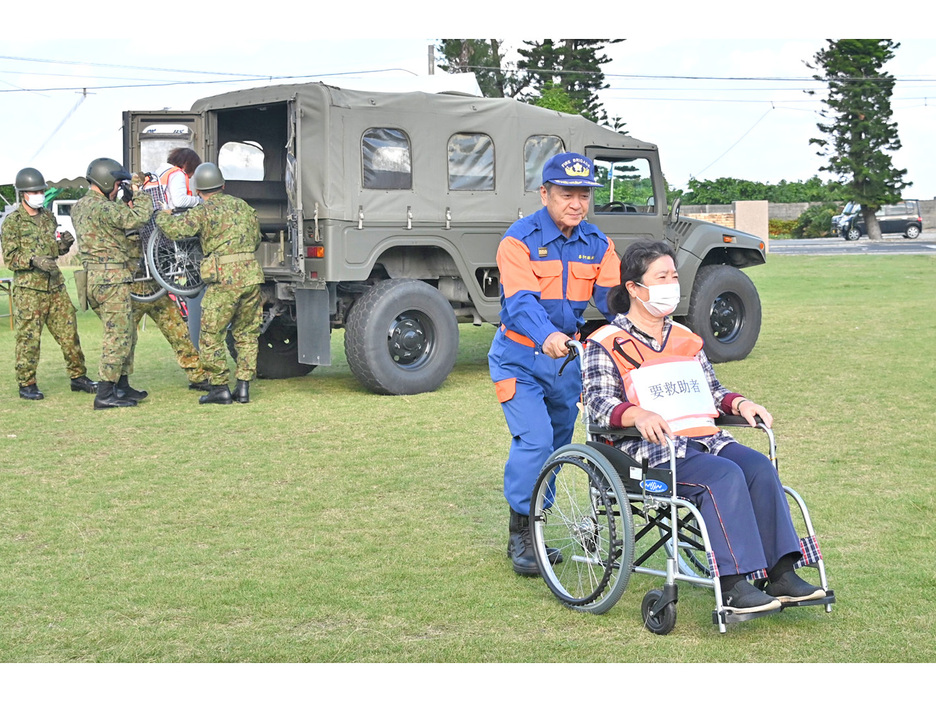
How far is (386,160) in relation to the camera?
1138cm

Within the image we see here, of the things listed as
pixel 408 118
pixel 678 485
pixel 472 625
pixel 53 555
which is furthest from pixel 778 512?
pixel 408 118

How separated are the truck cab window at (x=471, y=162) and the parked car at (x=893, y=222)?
40697 mm

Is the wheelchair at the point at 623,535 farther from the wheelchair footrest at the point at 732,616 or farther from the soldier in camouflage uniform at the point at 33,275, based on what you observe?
the soldier in camouflage uniform at the point at 33,275

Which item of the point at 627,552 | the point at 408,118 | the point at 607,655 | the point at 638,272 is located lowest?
the point at 607,655

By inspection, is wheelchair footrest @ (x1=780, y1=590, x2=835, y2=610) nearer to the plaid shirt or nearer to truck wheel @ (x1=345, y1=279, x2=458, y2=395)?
the plaid shirt

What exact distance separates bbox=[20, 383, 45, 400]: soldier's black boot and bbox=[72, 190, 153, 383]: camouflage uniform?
3.55ft

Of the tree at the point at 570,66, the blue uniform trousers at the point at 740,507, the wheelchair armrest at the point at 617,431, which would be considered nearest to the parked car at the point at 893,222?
the tree at the point at 570,66

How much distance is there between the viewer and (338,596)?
5227 mm

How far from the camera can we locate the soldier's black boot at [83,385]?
11.7m

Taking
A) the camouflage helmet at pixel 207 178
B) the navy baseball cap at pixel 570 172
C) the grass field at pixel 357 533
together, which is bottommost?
the grass field at pixel 357 533

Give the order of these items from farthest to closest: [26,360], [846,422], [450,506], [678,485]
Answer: [26,360], [846,422], [450,506], [678,485]

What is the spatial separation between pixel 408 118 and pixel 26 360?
422 cm

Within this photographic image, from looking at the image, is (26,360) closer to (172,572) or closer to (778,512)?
(172,572)

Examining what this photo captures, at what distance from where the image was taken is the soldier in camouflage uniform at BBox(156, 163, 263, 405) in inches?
414
